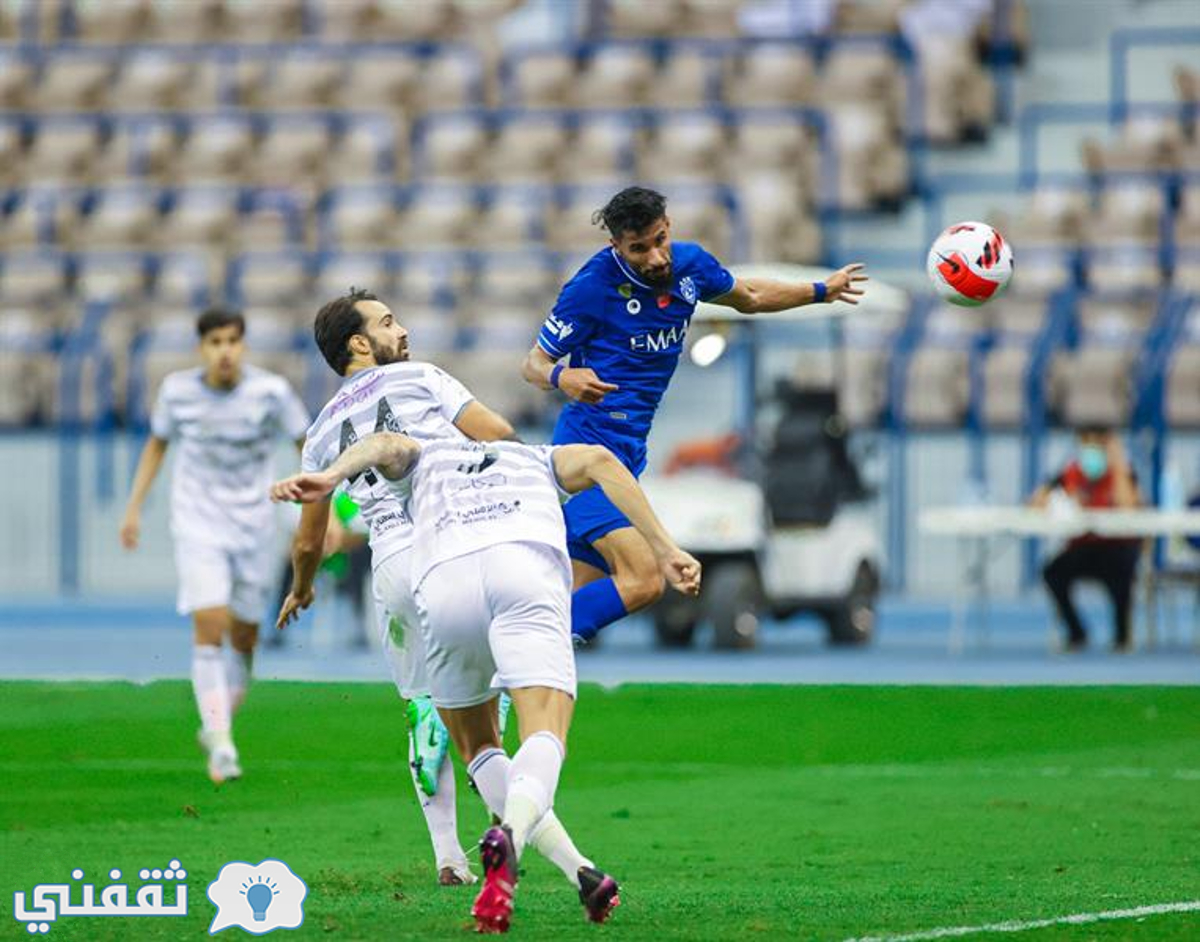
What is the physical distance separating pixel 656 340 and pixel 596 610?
1070 mm

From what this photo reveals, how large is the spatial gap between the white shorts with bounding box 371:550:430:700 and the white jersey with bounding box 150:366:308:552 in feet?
13.7

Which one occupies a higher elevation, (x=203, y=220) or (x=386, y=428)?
(x=203, y=220)

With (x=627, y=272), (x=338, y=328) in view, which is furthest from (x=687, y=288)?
(x=338, y=328)

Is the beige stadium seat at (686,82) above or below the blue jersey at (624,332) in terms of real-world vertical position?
above

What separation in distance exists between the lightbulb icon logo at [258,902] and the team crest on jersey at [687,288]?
2.92 meters

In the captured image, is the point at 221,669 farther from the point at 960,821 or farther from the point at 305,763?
the point at 960,821

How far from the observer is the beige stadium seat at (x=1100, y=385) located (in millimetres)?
24547

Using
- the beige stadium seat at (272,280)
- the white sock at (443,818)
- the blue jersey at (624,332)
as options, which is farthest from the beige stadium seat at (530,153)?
the white sock at (443,818)

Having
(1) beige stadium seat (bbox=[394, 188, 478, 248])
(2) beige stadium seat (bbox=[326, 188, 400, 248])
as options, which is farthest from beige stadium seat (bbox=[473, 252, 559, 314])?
(2) beige stadium seat (bbox=[326, 188, 400, 248])

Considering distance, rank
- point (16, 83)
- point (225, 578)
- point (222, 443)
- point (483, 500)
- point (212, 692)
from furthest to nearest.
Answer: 1. point (16, 83)
2. point (222, 443)
3. point (225, 578)
4. point (212, 692)
5. point (483, 500)

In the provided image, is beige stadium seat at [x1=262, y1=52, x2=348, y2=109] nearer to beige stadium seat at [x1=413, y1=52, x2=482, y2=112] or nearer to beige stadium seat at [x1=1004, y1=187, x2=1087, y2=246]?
beige stadium seat at [x1=413, y1=52, x2=482, y2=112]

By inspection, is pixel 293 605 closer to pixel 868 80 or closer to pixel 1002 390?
pixel 1002 390

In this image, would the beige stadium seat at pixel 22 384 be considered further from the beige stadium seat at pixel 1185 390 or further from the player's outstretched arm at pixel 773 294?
the player's outstretched arm at pixel 773 294

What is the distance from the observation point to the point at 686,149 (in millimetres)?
27469
